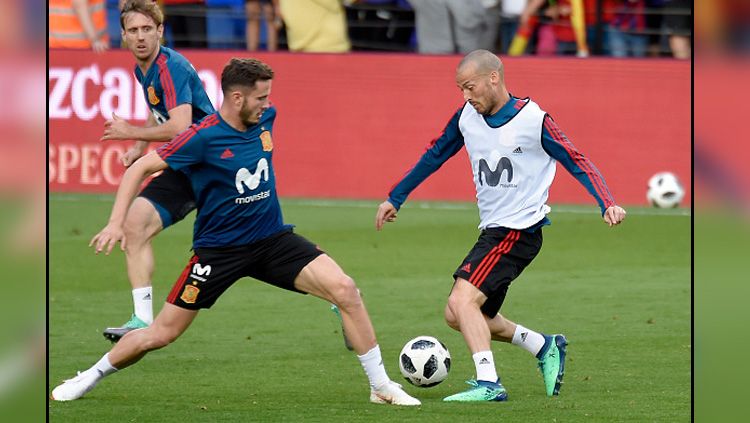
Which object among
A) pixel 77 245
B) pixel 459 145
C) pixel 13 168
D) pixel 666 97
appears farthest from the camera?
pixel 666 97

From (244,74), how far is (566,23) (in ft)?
38.3

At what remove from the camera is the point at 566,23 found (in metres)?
17.1

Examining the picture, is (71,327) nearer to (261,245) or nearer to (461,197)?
(261,245)

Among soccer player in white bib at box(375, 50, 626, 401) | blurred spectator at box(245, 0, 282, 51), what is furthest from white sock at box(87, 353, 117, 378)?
blurred spectator at box(245, 0, 282, 51)

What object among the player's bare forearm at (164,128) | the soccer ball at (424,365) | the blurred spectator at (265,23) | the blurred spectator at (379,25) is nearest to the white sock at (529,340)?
the soccer ball at (424,365)

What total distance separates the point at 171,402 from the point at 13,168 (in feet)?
17.1

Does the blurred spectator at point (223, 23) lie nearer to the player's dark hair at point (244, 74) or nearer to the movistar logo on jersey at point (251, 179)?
the movistar logo on jersey at point (251, 179)

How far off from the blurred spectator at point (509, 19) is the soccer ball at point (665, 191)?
288cm

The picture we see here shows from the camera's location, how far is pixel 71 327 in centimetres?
945

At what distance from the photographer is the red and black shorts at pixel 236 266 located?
632 centimetres

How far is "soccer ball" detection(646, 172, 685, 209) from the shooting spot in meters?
16.1

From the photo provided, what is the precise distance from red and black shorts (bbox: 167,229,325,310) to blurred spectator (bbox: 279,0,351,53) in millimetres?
10922

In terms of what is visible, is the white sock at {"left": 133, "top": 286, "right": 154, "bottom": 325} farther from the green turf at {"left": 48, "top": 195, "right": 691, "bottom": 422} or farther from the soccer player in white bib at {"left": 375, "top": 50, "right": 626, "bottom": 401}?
the soccer player in white bib at {"left": 375, "top": 50, "right": 626, "bottom": 401}

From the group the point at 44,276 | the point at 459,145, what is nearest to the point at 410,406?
the point at 459,145
